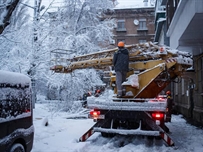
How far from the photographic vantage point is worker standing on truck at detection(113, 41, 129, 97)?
835 centimetres

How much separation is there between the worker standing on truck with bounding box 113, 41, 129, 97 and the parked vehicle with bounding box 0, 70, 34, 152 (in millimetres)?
3313

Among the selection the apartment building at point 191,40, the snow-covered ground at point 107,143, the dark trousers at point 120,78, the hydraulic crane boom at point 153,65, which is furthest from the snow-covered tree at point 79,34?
the dark trousers at point 120,78

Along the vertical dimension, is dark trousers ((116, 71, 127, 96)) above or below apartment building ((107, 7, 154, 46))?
below

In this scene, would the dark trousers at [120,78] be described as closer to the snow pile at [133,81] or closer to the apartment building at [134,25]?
the snow pile at [133,81]

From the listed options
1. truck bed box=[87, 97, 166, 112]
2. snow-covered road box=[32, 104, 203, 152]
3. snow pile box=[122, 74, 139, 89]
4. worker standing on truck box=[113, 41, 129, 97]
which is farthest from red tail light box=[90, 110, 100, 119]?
snow pile box=[122, 74, 139, 89]

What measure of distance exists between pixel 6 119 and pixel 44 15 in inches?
591

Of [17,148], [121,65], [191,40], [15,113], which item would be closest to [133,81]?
[121,65]

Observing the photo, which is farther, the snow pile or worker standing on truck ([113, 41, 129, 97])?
worker standing on truck ([113, 41, 129, 97])

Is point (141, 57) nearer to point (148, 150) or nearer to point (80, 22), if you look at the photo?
point (148, 150)

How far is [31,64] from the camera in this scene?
1723 centimetres

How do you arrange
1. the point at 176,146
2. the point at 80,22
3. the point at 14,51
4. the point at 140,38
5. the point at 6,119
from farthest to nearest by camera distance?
1. the point at 140,38
2. the point at 80,22
3. the point at 14,51
4. the point at 176,146
5. the point at 6,119

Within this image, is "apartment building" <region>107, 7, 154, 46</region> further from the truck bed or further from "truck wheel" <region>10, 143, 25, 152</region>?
"truck wheel" <region>10, 143, 25, 152</region>

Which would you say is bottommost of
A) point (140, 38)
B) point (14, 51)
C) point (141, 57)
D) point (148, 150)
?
point (148, 150)

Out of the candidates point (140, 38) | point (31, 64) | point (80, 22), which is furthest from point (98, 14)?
point (140, 38)
